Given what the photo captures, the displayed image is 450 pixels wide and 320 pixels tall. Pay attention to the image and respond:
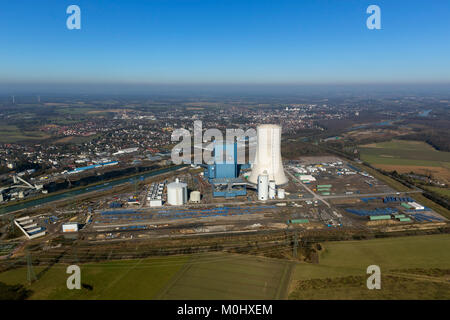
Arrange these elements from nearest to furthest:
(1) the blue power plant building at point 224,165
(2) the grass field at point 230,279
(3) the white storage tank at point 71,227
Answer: (2) the grass field at point 230,279 → (3) the white storage tank at point 71,227 → (1) the blue power plant building at point 224,165

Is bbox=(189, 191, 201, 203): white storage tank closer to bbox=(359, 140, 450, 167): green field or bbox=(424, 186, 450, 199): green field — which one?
bbox=(424, 186, 450, 199): green field

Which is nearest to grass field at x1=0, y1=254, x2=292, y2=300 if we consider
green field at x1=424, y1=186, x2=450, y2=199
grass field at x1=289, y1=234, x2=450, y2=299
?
grass field at x1=289, y1=234, x2=450, y2=299

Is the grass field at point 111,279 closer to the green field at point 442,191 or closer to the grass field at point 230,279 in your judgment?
the grass field at point 230,279

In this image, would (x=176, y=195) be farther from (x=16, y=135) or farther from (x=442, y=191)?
(x=16, y=135)

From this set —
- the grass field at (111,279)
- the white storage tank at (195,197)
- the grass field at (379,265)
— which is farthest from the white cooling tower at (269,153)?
the grass field at (111,279)

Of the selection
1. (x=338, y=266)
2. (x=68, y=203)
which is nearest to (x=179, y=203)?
(x=68, y=203)

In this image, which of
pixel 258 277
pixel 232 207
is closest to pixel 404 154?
pixel 232 207
